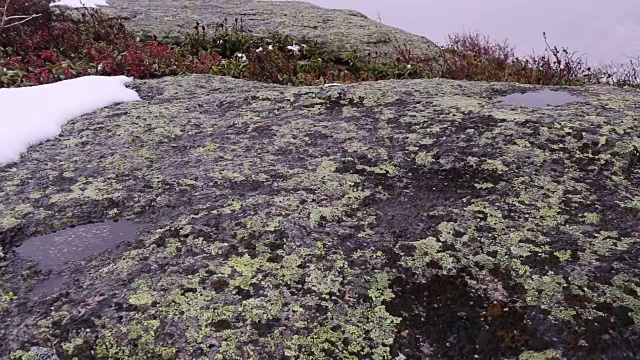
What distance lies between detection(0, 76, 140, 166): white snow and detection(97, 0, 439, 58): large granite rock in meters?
6.01

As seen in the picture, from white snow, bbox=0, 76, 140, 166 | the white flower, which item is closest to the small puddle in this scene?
white snow, bbox=0, 76, 140, 166

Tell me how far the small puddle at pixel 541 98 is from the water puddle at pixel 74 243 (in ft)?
8.89

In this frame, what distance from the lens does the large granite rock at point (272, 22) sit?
10078 mm

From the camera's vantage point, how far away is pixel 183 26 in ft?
33.6

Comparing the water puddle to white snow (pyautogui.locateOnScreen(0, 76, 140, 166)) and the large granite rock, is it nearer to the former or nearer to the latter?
white snow (pyautogui.locateOnScreen(0, 76, 140, 166))

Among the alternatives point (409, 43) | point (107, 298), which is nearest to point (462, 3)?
point (409, 43)

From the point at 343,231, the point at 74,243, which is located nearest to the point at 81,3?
the point at 74,243

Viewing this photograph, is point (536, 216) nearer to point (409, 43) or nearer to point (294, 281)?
point (294, 281)

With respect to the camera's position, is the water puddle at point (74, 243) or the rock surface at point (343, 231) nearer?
the rock surface at point (343, 231)

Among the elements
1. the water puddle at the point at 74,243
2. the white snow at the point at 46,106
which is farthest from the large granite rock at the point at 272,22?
the water puddle at the point at 74,243

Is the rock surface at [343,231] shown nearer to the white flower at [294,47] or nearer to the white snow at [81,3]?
the white flower at [294,47]

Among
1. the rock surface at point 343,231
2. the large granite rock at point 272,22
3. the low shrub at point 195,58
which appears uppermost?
the large granite rock at point 272,22

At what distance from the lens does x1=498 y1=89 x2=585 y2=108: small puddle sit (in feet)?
11.5

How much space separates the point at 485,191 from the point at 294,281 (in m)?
1.12
